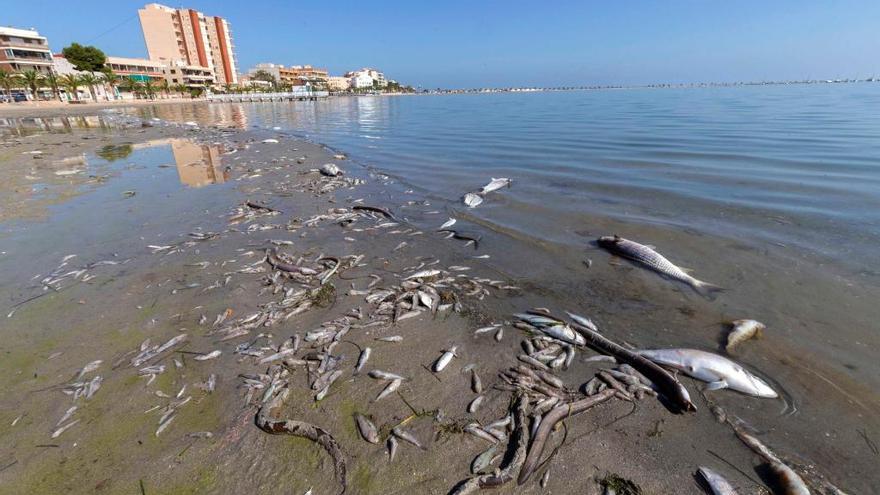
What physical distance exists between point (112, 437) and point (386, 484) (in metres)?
3.10

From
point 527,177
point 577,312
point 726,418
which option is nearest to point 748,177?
point 527,177

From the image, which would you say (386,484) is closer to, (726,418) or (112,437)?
(112,437)

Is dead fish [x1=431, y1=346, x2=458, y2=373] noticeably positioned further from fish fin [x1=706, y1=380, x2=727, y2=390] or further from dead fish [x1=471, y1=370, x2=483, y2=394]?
fish fin [x1=706, y1=380, x2=727, y2=390]

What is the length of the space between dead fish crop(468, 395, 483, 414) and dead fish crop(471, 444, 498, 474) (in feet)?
1.75

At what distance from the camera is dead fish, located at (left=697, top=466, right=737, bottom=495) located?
11.3ft

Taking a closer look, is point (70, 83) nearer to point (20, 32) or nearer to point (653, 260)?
point (20, 32)

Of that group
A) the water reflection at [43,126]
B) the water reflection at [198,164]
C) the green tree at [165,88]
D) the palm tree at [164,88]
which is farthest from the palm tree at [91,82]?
the water reflection at [198,164]

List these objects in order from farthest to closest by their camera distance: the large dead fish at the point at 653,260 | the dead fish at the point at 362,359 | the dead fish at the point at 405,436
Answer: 1. the large dead fish at the point at 653,260
2. the dead fish at the point at 362,359
3. the dead fish at the point at 405,436

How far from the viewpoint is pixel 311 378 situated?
493cm

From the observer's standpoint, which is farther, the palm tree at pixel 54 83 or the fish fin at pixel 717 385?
the palm tree at pixel 54 83

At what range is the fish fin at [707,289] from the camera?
6.85 m

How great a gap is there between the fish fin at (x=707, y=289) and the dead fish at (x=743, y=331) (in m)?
0.98

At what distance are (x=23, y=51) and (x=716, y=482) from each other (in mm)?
141457

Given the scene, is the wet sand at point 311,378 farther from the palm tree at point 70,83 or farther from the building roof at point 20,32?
the building roof at point 20,32
